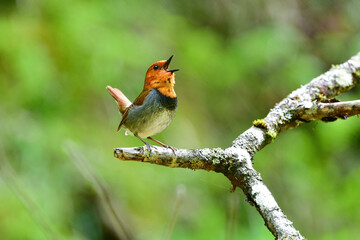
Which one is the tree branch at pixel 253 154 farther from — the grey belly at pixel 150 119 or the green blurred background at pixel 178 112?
the green blurred background at pixel 178 112

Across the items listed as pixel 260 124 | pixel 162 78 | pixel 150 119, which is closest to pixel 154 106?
pixel 150 119

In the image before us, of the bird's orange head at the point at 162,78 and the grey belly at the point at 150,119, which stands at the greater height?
the bird's orange head at the point at 162,78

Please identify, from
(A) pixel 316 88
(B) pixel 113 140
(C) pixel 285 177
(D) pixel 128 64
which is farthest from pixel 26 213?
(C) pixel 285 177

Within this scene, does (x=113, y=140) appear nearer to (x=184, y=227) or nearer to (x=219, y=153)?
(x=184, y=227)

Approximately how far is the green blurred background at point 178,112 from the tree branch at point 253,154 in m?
0.62

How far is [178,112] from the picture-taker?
4.03 meters

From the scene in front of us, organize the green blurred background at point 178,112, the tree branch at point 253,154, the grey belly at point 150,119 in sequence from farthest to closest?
the green blurred background at point 178,112 < the grey belly at point 150,119 < the tree branch at point 253,154

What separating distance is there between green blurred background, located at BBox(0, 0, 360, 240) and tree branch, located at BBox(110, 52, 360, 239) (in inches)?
24.3

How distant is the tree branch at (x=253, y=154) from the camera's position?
1441mm

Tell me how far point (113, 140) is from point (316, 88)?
5.95 ft

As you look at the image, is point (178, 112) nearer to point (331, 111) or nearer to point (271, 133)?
point (271, 133)

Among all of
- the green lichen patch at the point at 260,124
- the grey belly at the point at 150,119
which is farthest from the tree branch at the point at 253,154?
the grey belly at the point at 150,119

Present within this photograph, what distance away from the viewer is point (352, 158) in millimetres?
4352

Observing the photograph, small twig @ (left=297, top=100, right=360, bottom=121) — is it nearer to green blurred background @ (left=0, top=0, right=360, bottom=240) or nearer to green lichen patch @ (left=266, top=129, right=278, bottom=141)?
green lichen patch @ (left=266, top=129, right=278, bottom=141)
